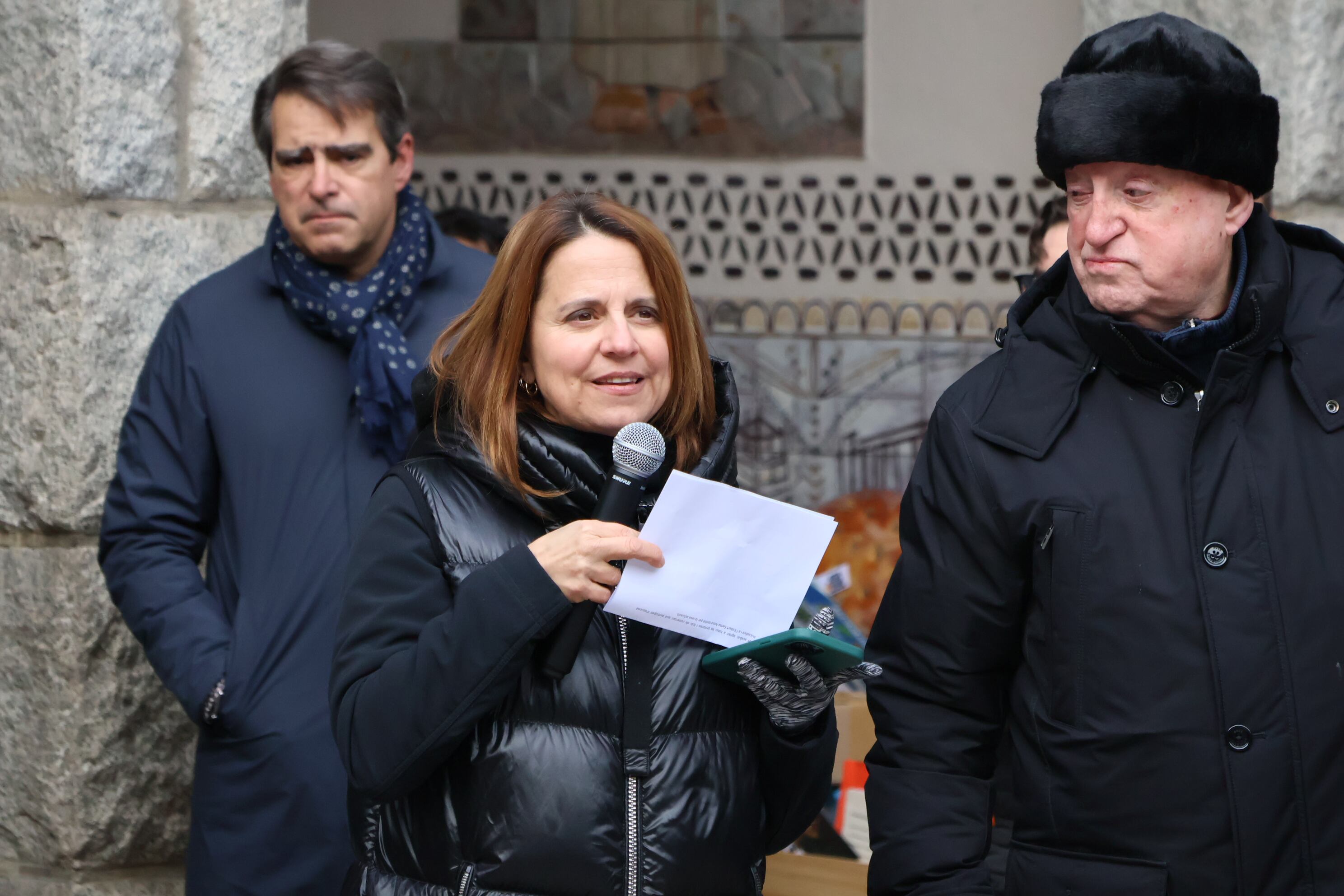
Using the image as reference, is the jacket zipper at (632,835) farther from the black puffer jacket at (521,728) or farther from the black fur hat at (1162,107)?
the black fur hat at (1162,107)

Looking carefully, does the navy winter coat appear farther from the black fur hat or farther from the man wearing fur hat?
the black fur hat

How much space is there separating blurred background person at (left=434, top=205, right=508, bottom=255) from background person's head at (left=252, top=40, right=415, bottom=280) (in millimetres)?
1590

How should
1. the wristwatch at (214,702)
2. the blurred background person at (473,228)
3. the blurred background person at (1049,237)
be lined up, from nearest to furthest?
the wristwatch at (214,702) → the blurred background person at (1049,237) → the blurred background person at (473,228)

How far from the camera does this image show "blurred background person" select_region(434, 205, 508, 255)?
4816mm

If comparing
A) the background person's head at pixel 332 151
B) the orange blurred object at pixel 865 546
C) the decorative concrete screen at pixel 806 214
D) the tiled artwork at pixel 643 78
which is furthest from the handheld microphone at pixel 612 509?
the tiled artwork at pixel 643 78

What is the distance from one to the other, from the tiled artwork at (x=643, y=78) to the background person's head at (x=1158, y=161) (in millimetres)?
3233

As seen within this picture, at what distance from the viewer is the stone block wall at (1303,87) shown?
3.28 meters

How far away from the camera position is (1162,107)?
2.06m

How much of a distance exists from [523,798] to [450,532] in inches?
14.2

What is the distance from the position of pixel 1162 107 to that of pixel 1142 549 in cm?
56

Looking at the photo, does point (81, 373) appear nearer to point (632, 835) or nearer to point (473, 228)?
point (473, 228)

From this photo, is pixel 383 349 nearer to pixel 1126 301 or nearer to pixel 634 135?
pixel 1126 301

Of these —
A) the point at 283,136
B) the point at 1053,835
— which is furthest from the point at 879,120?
the point at 1053,835

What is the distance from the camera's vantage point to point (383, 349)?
9.67 feet
